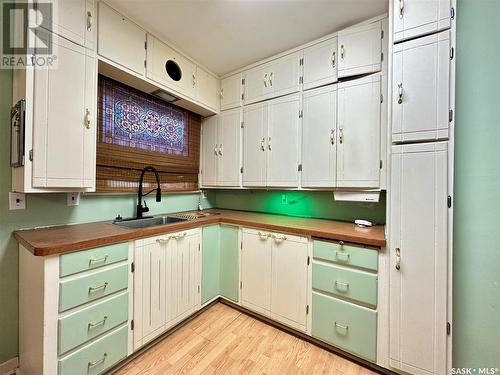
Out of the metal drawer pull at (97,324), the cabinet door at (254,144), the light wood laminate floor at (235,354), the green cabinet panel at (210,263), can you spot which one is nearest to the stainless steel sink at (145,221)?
the green cabinet panel at (210,263)

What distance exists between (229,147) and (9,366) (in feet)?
7.78

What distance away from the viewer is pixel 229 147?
8.26ft

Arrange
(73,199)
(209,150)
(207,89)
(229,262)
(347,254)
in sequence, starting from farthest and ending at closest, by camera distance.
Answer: (209,150) → (207,89) → (229,262) → (73,199) → (347,254)

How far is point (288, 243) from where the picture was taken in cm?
178

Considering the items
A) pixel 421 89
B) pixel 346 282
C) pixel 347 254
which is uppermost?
pixel 421 89

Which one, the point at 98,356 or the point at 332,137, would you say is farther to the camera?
the point at 332,137

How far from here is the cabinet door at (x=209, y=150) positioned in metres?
2.64

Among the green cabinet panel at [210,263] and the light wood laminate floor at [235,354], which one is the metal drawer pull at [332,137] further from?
the light wood laminate floor at [235,354]

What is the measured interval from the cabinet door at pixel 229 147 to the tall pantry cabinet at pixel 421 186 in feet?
4.93

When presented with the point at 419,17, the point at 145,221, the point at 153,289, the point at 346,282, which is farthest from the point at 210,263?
the point at 419,17

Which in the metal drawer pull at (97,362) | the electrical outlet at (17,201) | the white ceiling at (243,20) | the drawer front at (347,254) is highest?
the white ceiling at (243,20)

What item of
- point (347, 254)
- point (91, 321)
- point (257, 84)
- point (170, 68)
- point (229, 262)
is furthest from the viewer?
point (257, 84)

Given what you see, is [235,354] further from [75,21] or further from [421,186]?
[75,21]

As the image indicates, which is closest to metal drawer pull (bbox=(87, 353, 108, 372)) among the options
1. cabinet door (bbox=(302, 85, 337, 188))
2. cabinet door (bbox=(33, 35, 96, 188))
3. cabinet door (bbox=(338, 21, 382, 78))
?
cabinet door (bbox=(33, 35, 96, 188))
